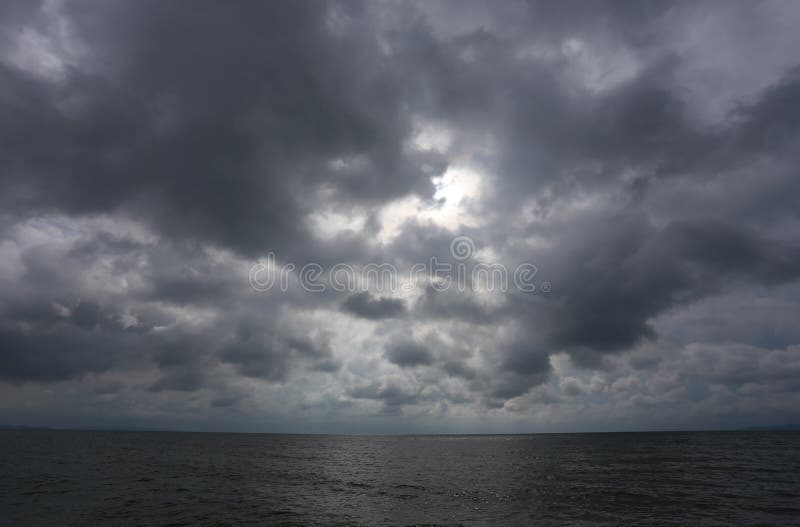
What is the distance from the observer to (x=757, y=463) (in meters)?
77.8

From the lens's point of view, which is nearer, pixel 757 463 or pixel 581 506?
pixel 581 506

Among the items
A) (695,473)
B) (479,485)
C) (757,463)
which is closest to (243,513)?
(479,485)

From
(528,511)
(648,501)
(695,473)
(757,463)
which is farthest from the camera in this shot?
(757,463)

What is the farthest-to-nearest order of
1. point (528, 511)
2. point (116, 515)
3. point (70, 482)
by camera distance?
point (70, 482), point (528, 511), point (116, 515)

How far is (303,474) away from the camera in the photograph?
6712cm

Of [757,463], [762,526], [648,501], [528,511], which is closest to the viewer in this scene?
[762,526]

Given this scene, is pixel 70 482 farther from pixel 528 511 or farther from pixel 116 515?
pixel 528 511

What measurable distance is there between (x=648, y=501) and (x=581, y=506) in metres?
7.77

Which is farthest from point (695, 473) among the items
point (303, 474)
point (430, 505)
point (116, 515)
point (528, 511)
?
point (116, 515)

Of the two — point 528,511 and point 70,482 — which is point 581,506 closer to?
point 528,511

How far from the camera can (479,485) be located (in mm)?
53625

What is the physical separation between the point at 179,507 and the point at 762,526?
49.8 meters

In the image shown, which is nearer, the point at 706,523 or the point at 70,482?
the point at 706,523

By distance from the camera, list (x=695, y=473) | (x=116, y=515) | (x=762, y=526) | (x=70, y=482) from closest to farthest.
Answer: (x=762, y=526) < (x=116, y=515) < (x=70, y=482) < (x=695, y=473)
